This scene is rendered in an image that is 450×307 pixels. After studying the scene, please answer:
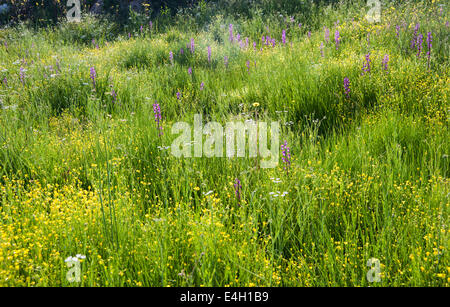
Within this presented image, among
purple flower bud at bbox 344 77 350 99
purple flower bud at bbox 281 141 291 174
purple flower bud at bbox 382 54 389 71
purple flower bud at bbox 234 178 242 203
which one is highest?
purple flower bud at bbox 382 54 389 71

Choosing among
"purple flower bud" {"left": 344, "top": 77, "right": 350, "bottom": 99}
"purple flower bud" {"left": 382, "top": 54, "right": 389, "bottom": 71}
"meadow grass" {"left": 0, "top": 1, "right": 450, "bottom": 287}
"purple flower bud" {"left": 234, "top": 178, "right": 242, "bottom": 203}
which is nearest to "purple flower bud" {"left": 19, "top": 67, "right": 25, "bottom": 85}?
"meadow grass" {"left": 0, "top": 1, "right": 450, "bottom": 287}

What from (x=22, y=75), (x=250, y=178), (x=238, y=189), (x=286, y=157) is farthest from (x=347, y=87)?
(x=22, y=75)

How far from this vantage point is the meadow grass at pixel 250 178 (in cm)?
188

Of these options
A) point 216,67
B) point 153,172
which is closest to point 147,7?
point 216,67

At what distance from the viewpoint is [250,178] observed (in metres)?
2.79

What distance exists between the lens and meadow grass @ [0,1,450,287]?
1.88 metres

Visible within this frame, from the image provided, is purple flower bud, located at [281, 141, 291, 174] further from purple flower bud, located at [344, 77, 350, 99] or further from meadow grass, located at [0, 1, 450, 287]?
purple flower bud, located at [344, 77, 350, 99]

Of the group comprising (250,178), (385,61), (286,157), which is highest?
(385,61)

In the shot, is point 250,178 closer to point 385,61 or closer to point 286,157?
point 286,157

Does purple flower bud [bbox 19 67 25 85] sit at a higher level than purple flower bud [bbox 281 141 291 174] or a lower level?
higher

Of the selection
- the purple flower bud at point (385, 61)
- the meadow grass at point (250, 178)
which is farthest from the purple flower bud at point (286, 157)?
the purple flower bud at point (385, 61)

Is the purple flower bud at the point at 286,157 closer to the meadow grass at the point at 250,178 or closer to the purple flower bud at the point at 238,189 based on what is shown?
the meadow grass at the point at 250,178

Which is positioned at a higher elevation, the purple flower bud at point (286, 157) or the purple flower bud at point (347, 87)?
the purple flower bud at point (347, 87)

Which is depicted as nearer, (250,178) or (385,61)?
(250,178)
